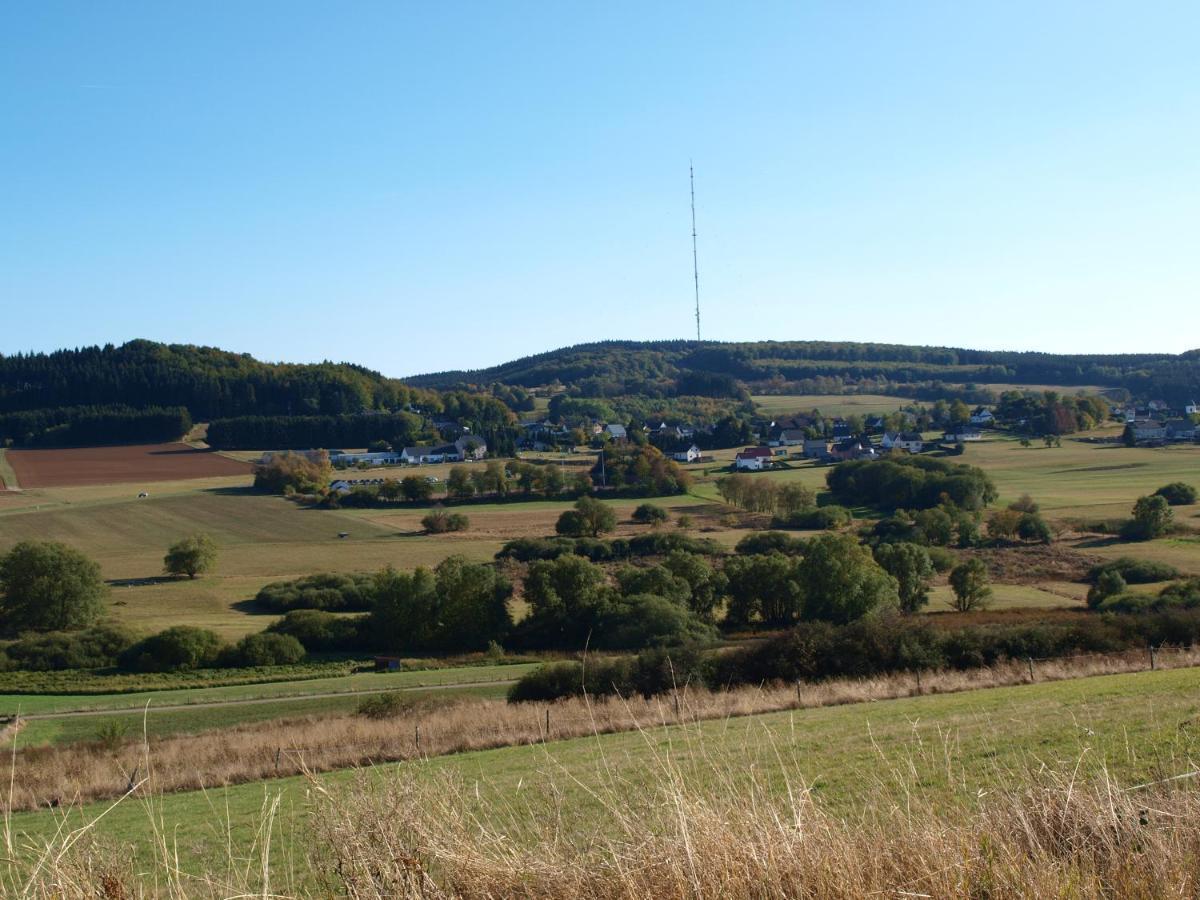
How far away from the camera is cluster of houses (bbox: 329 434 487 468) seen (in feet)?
307

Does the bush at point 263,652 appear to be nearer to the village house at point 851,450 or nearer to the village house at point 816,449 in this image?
the village house at point 851,450

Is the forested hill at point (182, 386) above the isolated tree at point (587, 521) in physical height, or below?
above

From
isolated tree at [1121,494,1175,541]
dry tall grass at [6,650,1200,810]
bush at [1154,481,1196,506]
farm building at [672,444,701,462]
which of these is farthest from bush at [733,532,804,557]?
farm building at [672,444,701,462]

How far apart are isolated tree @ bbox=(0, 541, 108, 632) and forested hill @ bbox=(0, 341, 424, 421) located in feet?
252

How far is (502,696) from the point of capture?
2397 centimetres

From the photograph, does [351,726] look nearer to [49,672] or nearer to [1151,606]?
[49,672]

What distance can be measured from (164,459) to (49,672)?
62.1 meters

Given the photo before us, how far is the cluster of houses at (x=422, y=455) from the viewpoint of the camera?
93688 millimetres

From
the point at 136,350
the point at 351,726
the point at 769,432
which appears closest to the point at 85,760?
the point at 351,726

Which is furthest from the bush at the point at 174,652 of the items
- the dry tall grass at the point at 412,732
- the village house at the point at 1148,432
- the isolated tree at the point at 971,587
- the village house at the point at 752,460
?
the village house at the point at 1148,432

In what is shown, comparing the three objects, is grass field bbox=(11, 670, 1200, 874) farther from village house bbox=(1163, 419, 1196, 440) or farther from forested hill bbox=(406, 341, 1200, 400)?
forested hill bbox=(406, 341, 1200, 400)

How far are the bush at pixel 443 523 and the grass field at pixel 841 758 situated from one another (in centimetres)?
4388

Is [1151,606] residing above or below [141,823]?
below

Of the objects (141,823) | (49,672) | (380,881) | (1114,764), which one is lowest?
(49,672)
